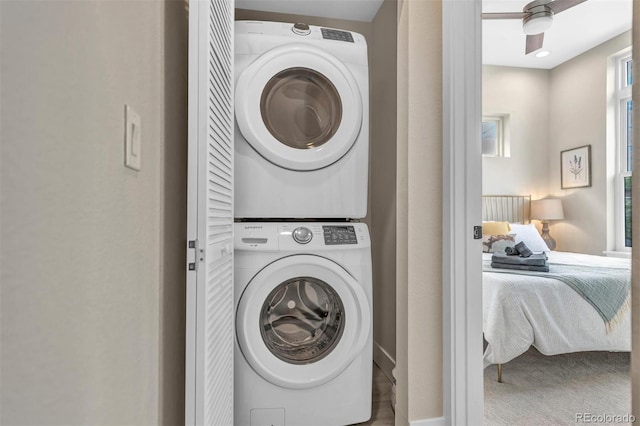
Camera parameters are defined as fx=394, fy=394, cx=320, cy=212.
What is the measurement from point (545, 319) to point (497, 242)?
1201 millimetres

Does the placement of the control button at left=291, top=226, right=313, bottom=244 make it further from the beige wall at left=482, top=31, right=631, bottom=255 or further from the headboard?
the beige wall at left=482, top=31, right=631, bottom=255

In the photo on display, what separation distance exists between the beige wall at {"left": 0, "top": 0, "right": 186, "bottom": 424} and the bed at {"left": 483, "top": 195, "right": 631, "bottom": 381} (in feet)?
6.10

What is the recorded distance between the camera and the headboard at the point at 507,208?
15.5ft

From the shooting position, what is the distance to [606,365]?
2492 mm

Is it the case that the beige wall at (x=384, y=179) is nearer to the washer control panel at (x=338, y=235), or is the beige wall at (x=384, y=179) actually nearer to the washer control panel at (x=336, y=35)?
the washer control panel at (x=336, y=35)

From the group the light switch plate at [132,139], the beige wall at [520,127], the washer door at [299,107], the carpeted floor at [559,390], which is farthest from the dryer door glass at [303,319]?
the beige wall at [520,127]

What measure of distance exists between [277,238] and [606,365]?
2320mm

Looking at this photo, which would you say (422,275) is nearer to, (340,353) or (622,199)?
(340,353)

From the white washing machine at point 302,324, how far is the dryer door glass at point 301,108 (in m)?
0.42

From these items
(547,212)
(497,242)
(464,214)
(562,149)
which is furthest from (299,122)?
(562,149)

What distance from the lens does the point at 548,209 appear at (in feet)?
15.3

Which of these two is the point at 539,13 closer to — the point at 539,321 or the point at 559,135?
the point at 539,321

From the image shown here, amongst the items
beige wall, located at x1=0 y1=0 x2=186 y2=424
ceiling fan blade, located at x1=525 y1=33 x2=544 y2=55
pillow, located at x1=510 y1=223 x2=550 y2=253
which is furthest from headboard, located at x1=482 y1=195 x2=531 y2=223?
beige wall, located at x1=0 y1=0 x2=186 y2=424

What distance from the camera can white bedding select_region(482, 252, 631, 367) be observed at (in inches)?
86.2
